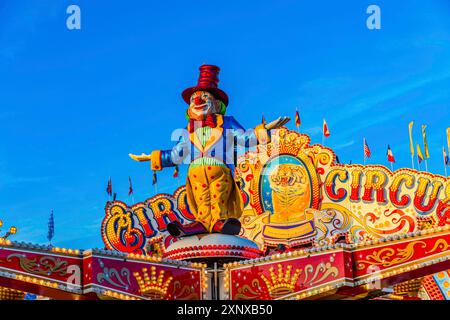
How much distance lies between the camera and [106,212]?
19656 mm

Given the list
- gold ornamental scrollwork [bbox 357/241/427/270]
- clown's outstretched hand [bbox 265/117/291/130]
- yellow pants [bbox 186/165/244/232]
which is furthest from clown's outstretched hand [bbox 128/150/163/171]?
gold ornamental scrollwork [bbox 357/241/427/270]

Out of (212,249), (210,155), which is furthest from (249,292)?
(210,155)

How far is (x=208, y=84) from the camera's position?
37.0 feet

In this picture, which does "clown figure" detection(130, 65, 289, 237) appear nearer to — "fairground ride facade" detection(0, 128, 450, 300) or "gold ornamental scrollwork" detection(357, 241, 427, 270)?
"fairground ride facade" detection(0, 128, 450, 300)

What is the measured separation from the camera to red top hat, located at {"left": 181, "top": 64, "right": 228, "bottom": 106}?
36.9ft

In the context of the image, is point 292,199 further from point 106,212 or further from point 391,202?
point 106,212

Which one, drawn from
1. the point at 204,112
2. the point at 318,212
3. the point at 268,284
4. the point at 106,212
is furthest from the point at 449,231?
the point at 106,212

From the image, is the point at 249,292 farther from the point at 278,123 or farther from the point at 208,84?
the point at 208,84

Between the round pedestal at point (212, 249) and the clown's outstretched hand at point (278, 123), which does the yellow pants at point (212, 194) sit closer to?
the round pedestal at point (212, 249)

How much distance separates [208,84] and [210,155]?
4.03ft

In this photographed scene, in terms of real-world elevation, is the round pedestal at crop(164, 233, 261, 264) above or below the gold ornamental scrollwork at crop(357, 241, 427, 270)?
above
